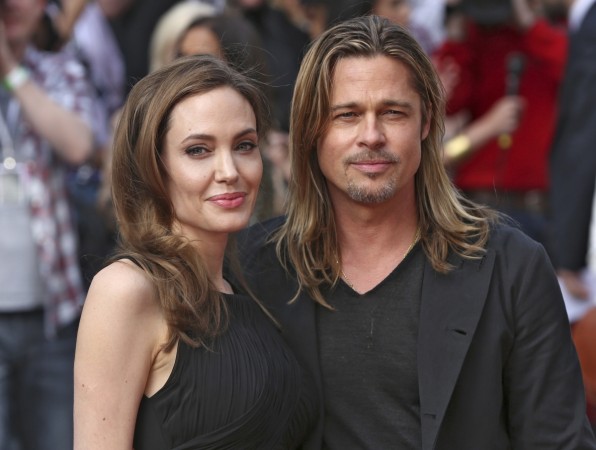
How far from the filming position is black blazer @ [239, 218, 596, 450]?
133 inches

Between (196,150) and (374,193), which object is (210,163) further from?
(374,193)

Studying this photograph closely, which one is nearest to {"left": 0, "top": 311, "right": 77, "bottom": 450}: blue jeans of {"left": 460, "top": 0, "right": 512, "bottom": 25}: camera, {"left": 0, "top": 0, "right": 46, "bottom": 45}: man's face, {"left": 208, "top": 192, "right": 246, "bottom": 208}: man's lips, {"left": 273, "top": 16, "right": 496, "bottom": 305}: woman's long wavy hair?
{"left": 0, "top": 0, "right": 46, "bottom": 45}: man's face

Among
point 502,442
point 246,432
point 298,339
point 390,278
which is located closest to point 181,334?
point 246,432

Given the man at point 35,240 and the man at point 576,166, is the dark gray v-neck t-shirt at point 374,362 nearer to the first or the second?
the man at point 35,240

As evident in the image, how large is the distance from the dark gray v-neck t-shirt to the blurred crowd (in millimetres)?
748

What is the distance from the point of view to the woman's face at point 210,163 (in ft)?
10.8

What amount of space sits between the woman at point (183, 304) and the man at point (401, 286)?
0.19 metres

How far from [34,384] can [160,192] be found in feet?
6.27

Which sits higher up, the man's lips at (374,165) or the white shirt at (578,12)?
the white shirt at (578,12)

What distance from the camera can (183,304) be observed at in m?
3.18

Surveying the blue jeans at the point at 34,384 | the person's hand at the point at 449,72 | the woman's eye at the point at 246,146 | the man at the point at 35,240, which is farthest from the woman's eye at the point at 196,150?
the person's hand at the point at 449,72

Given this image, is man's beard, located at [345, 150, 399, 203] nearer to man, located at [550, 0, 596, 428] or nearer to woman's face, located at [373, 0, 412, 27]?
man, located at [550, 0, 596, 428]

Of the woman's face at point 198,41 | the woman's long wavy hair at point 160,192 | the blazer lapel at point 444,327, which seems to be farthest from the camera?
the woman's face at point 198,41

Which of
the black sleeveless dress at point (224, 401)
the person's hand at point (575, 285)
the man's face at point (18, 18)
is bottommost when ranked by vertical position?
the person's hand at point (575, 285)
